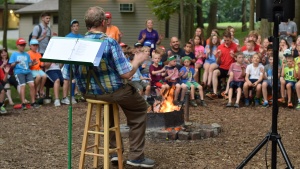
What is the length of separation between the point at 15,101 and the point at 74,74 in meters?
6.77

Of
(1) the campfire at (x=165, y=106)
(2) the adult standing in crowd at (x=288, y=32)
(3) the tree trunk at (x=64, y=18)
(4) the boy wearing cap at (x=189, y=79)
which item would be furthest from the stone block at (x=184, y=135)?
(3) the tree trunk at (x=64, y=18)

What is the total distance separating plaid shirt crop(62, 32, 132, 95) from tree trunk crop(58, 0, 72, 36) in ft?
28.5

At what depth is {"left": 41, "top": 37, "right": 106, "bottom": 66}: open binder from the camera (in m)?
5.54

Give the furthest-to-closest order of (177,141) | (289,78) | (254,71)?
(254,71), (289,78), (177,141)

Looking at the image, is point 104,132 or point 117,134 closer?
point 104,132

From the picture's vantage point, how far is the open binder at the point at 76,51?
554 cm


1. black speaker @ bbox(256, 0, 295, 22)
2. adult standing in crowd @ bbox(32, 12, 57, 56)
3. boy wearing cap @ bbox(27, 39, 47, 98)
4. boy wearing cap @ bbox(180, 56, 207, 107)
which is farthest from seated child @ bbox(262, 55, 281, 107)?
black speaker @ bbox(256, 0, 295, 22)

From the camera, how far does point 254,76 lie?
11836 millimetres

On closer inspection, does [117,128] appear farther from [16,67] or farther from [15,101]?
[15,101]

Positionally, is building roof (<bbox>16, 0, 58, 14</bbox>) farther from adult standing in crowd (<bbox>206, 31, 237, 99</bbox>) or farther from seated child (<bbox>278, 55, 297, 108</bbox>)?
seated child (<bbox>278, 55, 297, 108</bbox>)

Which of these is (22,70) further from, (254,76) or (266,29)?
(266,29)

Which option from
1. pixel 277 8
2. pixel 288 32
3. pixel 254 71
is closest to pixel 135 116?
pixel 277 8

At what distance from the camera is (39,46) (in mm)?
13367

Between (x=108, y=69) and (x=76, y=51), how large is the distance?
54 centimetres
